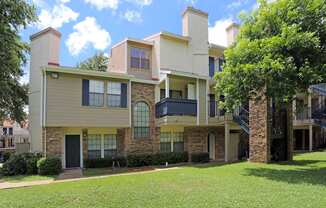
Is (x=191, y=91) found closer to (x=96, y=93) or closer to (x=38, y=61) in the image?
(x=96, y=93)

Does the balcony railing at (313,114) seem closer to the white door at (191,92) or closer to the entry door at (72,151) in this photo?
the white door at (191,92)

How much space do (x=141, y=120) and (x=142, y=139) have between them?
123 cm

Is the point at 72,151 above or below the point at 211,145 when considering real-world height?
above

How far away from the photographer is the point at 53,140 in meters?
15.4

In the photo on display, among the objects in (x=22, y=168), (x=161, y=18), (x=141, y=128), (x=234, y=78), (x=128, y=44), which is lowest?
(x=22, y=168)

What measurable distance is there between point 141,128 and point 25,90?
12363 mm

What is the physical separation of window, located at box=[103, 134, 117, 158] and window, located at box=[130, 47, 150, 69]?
5.04m

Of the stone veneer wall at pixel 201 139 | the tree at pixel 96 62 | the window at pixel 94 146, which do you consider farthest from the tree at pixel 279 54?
the tree at pixel 96 62

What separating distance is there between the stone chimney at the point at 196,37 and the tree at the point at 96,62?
1632 cm

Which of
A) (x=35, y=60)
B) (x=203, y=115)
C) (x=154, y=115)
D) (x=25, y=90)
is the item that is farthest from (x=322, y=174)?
(x=25, y=90)

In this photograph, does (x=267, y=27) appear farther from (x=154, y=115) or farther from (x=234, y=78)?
(x=154, y=115)

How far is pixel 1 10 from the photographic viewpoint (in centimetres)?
1546

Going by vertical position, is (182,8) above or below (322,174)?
above

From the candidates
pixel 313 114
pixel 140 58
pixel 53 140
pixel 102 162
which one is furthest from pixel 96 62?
pixel 313 114
